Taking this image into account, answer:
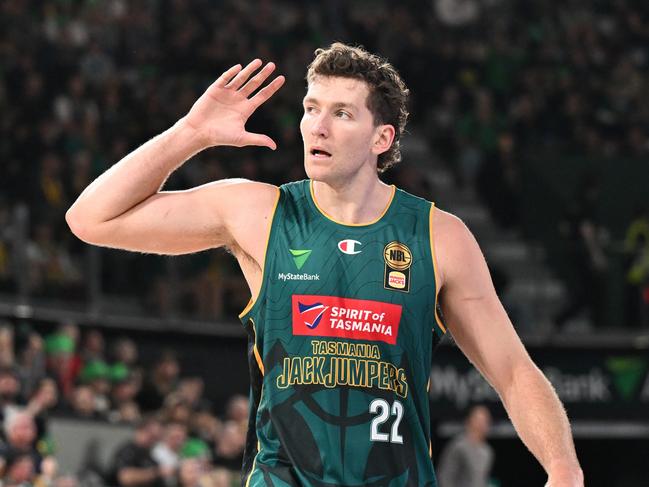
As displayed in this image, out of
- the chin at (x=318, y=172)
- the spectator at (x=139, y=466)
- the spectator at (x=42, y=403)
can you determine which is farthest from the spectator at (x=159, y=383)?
the chin at (x=318, y=172)

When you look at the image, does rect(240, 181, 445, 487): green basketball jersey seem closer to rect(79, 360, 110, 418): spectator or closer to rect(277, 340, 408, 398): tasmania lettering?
rect(277, 340, 408, 398): tasmania lettering

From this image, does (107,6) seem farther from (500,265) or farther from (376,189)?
(376,189)

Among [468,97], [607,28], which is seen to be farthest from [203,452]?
[607,28]

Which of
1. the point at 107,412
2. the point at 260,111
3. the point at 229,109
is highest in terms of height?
the point at 260,111

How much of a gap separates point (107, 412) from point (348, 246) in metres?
9.90

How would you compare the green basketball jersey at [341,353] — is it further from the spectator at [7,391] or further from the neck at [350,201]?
the spectator at [7,391]

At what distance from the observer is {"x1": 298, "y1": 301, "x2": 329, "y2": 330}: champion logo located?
4531 millimetres

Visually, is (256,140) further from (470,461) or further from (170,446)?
(470,461)

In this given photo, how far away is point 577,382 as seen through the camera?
60.4 feet

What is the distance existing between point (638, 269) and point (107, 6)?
8.82 metres

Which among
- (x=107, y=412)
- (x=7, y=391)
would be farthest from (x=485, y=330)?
(x=107, y=412)

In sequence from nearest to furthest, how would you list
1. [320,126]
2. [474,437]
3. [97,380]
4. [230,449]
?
[320,126] → [230,449] → [97,380] → [474,437]

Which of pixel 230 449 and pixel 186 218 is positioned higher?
pixel 186 218


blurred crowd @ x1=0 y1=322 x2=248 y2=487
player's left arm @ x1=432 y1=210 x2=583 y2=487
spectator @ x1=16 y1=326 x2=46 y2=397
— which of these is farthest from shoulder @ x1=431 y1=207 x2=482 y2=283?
spectator @ x1=16 y1=326 x2=46 y2=397
